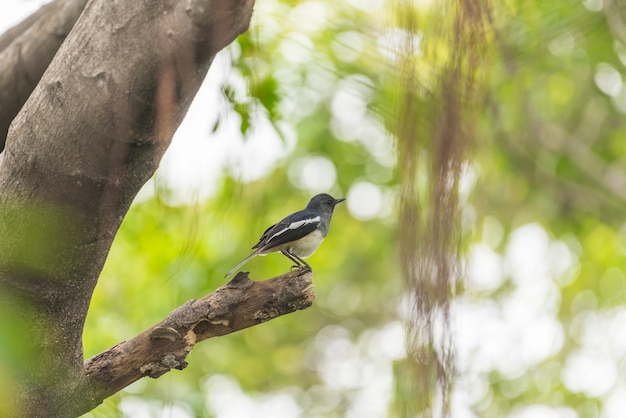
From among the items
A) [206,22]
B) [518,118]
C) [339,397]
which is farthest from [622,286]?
[206,22]

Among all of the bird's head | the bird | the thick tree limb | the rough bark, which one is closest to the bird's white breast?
the bird

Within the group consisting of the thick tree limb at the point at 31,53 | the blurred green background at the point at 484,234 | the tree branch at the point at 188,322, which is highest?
the thick tree limb at the point at 31,53

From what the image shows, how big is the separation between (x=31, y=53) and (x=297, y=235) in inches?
69.3

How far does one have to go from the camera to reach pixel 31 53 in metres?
3.39

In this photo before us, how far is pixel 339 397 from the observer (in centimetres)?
1084

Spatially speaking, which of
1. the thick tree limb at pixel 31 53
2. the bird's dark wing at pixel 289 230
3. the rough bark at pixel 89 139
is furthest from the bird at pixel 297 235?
the rough bark at pixel 89 139

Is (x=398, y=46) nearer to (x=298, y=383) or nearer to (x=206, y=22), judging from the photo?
(x=206, y=22)

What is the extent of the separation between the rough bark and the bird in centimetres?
187

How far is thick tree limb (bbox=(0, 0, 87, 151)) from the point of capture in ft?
10.8

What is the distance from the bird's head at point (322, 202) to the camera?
16.7 feet

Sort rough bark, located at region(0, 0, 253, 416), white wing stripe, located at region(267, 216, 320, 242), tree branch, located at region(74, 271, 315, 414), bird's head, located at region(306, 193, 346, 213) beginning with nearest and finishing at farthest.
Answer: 1. rough bark, located at region(0, 0, 253, 416)
2. tree branch, located at region(74, 271, 315, 414)
3. white wing stripe, located at region(267, 216, 320, 242)
4. bird's head, located at region(306, 193, 346, 213)

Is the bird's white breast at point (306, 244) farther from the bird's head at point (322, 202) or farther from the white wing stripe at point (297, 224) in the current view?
the bird's head at point (322, 202)

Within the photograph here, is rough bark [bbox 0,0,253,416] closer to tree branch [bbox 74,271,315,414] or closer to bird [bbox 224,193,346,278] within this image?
tree branch [bbox 74,271,315,414]

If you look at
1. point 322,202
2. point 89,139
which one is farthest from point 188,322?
point 322,202
